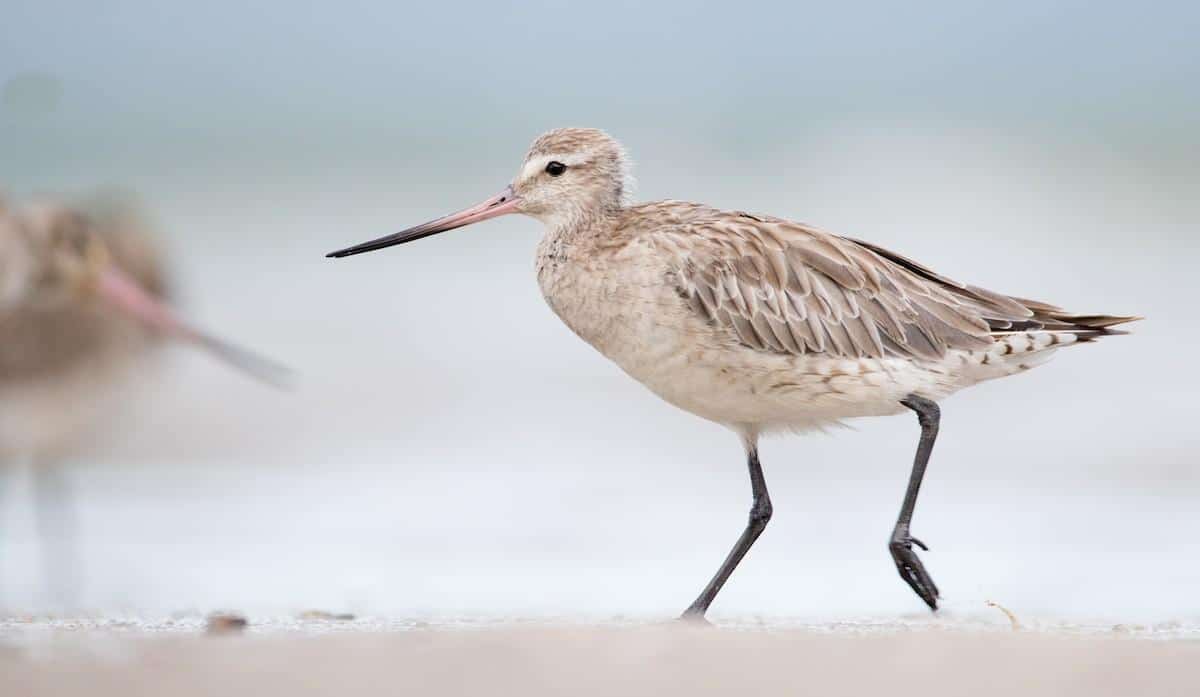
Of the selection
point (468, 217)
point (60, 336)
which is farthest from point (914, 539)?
point (60, 336)

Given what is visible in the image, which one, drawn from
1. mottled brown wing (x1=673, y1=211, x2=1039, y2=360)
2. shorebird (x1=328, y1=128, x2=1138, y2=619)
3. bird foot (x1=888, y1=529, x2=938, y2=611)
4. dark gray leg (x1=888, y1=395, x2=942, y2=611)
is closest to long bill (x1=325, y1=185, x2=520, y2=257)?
shorebird (x1=328, y1=128, x2=1138, y2=619)

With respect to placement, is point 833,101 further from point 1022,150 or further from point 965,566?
point 965,566

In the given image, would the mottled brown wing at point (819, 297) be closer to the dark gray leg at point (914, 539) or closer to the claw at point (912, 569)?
the dark gray leg at point (914, 539)

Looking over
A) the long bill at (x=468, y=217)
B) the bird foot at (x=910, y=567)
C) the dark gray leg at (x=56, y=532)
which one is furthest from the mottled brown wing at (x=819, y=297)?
the dark gray leg at (x=56, y=532)

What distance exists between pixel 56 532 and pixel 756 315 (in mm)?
4286

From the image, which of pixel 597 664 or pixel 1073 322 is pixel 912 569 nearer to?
pixel 1073 322

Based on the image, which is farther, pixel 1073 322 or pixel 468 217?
pixel 468 217

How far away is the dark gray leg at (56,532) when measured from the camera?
797cm

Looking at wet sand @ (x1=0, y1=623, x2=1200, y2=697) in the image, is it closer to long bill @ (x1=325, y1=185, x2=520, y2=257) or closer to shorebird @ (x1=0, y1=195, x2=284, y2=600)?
long bill @ (x1=325, y1=185, x2=520, y2=257)

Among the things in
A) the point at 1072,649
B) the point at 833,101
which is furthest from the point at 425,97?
the point at 1072,649

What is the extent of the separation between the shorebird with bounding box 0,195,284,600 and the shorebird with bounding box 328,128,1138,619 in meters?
2.41

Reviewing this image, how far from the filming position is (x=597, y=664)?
15.4 ft

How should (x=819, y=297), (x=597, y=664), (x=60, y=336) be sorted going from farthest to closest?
1. (x=60, y=336)
2. (x=819, y=297)
3. (x=597, y=664)

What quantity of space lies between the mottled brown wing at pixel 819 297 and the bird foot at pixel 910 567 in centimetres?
75
